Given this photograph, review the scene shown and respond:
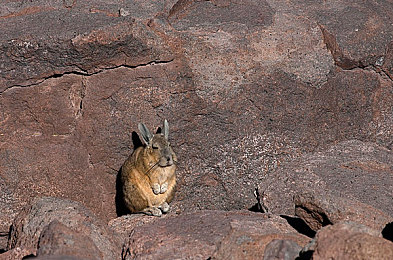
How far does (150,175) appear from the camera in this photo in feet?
20.6

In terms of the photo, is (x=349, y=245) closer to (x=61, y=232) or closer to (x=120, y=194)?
(x=61, y=232)

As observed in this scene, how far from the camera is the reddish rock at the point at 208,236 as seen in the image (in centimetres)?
461

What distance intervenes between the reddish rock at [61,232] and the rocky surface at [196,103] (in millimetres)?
270

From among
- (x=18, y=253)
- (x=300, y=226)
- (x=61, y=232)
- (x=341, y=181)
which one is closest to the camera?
(x=61, y=232)

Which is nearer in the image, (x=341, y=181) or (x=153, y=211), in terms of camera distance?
(x=341, y=181)

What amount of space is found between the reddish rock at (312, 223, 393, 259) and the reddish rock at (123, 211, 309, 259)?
21.1 inches

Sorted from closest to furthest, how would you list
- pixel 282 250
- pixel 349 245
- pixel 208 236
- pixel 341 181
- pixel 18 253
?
pixel 349 245
pixel 282 250
pixel 18 253
pixel 208 236
pixel 341 181

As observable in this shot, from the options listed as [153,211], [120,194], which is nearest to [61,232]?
[153,211]

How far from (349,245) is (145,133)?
2.56m

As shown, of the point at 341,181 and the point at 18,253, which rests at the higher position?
the point at 18,253

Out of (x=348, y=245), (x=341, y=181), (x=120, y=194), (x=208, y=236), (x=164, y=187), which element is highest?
(x=348, y=245)

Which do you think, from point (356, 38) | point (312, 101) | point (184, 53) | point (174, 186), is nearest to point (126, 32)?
point (184, 53)

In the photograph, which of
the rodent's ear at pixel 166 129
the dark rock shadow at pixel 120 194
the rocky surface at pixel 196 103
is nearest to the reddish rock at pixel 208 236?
the rocky surface at pixel 196 103

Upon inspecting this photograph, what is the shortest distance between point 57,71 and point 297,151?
2.54 meters
